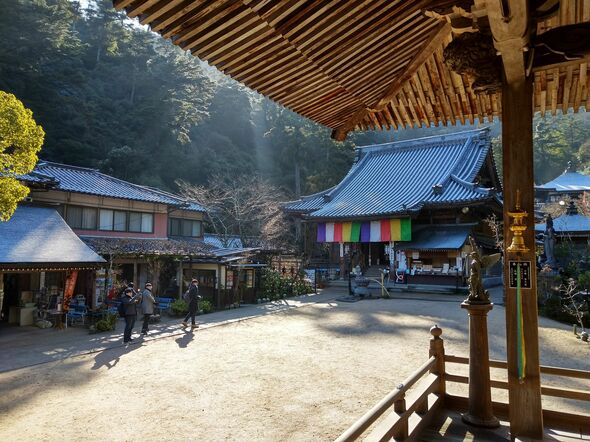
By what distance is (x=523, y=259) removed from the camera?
3.02 meters

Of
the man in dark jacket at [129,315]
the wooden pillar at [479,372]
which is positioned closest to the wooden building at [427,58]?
the wooden pillar at [479,372]

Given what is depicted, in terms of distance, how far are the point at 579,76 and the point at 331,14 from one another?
8.27ft

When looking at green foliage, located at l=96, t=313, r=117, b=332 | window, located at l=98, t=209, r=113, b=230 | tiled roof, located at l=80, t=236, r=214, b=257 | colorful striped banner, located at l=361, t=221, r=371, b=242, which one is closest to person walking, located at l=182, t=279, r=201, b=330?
green foliage, located at l=96, t=313, r=117, b=332

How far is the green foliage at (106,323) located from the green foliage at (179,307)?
2.67m

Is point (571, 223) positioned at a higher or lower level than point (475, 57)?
higher

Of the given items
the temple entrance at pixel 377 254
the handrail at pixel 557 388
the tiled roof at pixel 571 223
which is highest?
the tiled roof at pixel 571 223

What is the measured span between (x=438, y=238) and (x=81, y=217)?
58.8 feet

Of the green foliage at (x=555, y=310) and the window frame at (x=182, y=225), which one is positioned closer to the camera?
the green foliage at (x=555, y=310)

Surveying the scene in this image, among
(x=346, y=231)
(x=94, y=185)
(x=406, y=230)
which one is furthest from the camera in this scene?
(x=346, y=231)

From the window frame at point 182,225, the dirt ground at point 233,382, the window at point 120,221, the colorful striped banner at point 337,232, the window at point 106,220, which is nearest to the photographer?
the dirt ground at point 233,382

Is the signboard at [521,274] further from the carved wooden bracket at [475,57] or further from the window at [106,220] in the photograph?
the window at [106,220]

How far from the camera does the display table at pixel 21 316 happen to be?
44.1 ft

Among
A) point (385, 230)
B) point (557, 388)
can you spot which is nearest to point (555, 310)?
point (385, 230)

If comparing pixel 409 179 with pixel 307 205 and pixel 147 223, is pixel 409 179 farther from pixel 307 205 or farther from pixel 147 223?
pixel 147 223
